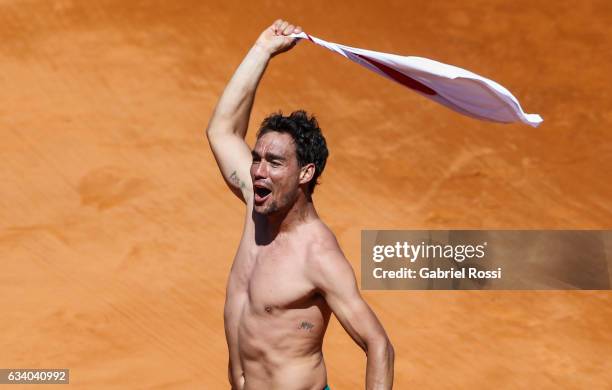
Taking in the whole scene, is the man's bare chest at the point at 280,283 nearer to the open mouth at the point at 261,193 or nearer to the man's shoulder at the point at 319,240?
the man's shoulder at the point at 319,240

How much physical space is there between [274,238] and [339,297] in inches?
17.8

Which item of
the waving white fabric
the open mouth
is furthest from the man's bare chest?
the waving white fabric

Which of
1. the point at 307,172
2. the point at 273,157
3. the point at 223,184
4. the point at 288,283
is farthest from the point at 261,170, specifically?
the point at 223,184

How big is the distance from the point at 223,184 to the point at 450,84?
5467mm

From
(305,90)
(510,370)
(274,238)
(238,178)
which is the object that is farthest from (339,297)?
(305,90)

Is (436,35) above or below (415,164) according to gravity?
above

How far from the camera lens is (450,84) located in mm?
6141

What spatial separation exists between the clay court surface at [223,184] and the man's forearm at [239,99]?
413 cm

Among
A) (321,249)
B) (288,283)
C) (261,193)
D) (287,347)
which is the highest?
(261,193)

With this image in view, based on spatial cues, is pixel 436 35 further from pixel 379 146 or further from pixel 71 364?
pixel 71 364

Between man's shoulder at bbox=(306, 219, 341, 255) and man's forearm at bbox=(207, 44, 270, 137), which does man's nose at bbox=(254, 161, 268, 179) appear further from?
man's forearm at bbox=(207, 44, 270, 137)

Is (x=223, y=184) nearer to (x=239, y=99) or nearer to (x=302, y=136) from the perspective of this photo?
(x=239, y=99)

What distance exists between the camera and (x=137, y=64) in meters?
12.4

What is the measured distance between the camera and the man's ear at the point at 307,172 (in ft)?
18.1
